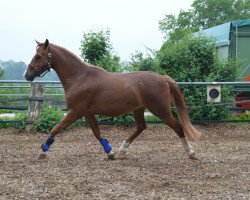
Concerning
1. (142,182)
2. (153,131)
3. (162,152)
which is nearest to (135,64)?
(153,131)

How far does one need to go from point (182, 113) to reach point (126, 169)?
1.65 meters

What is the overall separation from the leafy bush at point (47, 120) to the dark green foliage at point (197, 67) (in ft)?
11.2

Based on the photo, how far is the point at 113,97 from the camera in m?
7.27

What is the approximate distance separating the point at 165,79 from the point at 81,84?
1.37 m

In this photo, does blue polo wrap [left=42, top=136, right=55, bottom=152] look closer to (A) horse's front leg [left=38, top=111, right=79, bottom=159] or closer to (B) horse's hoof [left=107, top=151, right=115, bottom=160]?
(A) horse's front leg [left=38, top=111, right=79, bottom=159]

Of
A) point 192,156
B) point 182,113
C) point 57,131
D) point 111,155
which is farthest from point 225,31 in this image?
point 57,131

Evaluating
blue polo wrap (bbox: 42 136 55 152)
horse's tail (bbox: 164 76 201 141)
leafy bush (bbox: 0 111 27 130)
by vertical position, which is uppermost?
horse's tail (bbox: 164 76 201 141)

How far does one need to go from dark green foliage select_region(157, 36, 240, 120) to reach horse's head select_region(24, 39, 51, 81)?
5266 mm

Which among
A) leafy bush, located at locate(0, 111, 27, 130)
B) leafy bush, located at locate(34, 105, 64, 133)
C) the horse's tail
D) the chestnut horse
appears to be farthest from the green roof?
the chestnut horse

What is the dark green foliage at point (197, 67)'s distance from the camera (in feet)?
39.2

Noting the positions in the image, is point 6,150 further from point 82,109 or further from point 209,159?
point 209,159

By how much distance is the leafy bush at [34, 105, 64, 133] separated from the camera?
422 inches

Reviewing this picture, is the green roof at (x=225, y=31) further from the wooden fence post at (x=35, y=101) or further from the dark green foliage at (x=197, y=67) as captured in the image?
the wooden fence post at (x=35, y=101)

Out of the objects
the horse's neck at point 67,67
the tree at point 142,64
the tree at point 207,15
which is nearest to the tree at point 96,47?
the tree at point 142,64
